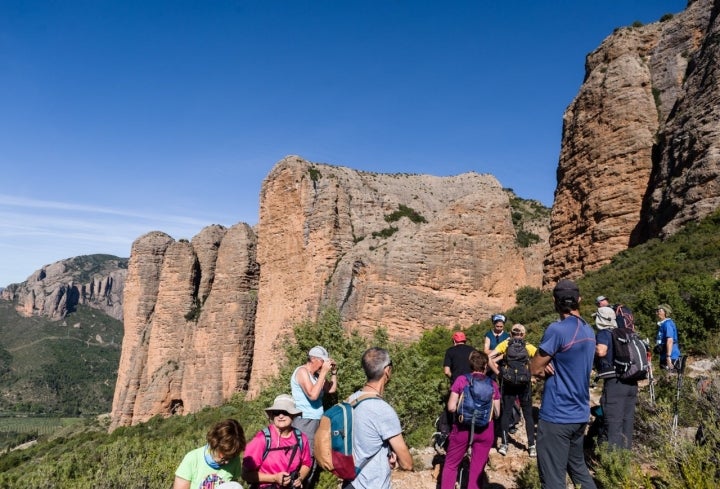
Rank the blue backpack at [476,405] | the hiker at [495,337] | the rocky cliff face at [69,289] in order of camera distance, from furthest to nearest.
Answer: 1. the rocky cliff face at [69,289]
2. the hiker at [495,337]
3. the blue backpack at [476,405]

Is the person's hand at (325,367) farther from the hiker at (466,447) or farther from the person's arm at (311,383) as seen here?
the hiker at (466,447)

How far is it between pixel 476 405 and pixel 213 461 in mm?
2814

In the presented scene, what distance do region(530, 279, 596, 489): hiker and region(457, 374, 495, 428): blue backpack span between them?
3.23 feet

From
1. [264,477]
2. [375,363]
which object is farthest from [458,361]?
[264,477]

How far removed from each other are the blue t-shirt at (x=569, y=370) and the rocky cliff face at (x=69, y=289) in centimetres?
15812

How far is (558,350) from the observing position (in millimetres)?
4164

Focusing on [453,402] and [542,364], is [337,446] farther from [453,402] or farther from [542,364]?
[453,402]

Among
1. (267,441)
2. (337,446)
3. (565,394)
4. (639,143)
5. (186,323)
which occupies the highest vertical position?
(639,143)

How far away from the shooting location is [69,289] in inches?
6398

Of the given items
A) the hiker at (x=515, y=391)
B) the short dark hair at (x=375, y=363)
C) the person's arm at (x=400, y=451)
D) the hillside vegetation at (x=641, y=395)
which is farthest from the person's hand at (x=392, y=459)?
the hiker at (x=515, y=391)

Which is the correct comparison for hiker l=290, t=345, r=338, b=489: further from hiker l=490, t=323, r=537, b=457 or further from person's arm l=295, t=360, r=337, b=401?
hiker l=490, t=323, r=537, b=457

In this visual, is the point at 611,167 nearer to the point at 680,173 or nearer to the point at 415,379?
the point at 680,173

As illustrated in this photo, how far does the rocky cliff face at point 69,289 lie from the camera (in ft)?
499

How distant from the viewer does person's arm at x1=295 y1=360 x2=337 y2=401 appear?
517 centimetres
